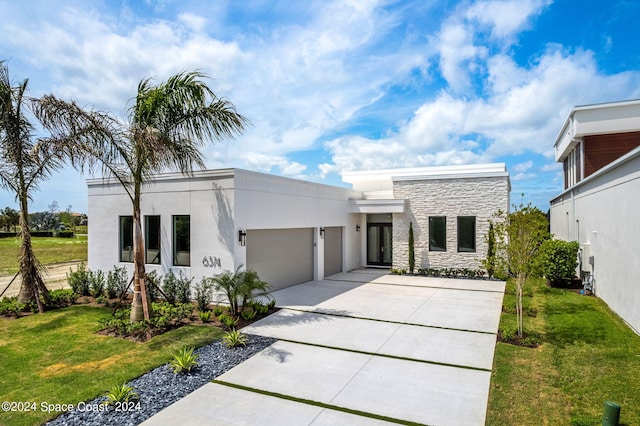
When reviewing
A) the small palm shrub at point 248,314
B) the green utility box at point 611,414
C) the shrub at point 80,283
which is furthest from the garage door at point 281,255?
the green utility box at point 611,414

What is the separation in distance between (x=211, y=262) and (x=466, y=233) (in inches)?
461

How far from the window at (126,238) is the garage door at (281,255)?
423 centimetres

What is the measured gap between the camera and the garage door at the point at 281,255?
1244 cm

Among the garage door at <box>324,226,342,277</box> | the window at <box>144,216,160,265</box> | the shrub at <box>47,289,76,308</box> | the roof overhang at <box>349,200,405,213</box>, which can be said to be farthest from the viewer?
the roof overhang at <box>349,200,405,213</box>

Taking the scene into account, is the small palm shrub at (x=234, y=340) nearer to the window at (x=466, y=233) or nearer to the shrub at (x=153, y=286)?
the shrub at (x=153, y=286)

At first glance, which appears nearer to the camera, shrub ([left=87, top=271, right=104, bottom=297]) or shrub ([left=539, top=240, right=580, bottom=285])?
shrub ([left=87, top=271, right=104, bottom=297])

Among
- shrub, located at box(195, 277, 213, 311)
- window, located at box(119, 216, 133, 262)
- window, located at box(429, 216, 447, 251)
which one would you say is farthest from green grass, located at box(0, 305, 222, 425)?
window, located at box(429, 216, 447, 251)

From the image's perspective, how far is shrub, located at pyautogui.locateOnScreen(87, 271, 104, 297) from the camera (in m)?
12.5

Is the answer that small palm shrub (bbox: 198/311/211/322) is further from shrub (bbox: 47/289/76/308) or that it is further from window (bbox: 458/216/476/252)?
window (bbox: 458/216/476/252)

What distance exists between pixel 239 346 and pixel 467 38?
428 inches

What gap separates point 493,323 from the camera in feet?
31.1

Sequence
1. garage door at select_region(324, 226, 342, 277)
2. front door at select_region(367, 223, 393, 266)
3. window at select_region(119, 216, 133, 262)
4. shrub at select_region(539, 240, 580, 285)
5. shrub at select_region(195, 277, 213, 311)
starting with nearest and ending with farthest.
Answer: shrub at select_region(195, 277, 213, 311)
window at select_region(119, 216, 133, 262)
shrub at select_region(539, 240, 580, 285)
garage door at select_region(324, 226, 342, 277)
front door at select_region(367, 223, 393, 266)

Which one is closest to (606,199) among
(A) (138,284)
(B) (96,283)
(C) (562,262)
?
(C) (562,262)

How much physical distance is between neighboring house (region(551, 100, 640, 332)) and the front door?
804 cm
